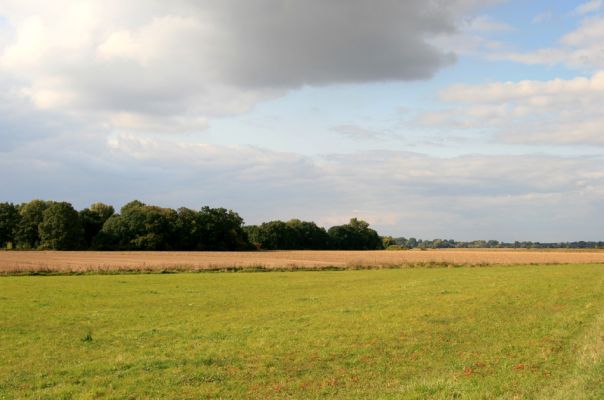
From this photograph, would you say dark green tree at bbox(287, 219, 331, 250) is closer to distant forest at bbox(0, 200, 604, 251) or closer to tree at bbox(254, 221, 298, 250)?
tree at bbox(254, 221, 298, 250)

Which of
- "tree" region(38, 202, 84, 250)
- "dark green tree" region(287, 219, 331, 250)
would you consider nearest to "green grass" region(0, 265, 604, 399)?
"tree" region(38, 202, 84, 250)

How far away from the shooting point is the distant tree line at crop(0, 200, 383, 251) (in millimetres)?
133375

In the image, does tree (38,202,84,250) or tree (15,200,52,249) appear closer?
tree (38,202,84,250)

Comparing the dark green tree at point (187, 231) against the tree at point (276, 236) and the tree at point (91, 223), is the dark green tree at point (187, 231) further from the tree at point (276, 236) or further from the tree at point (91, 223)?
the tree at point (276, 236)

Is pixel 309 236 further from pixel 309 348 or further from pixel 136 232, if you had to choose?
pixel 309 348

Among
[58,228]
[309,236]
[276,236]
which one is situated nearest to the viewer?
[58,228]

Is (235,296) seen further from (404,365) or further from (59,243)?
(59,243)

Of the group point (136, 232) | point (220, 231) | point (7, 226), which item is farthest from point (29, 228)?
point (220, 231)

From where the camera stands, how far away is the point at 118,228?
13638 centimetres

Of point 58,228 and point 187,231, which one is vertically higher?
point 58,228

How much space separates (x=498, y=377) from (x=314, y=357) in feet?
16.9

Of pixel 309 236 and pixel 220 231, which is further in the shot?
pixel 309 236

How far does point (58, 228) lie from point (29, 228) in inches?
Result: 427

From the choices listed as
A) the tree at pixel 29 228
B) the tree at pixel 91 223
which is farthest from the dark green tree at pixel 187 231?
Result: the tree at pixel 29 228
